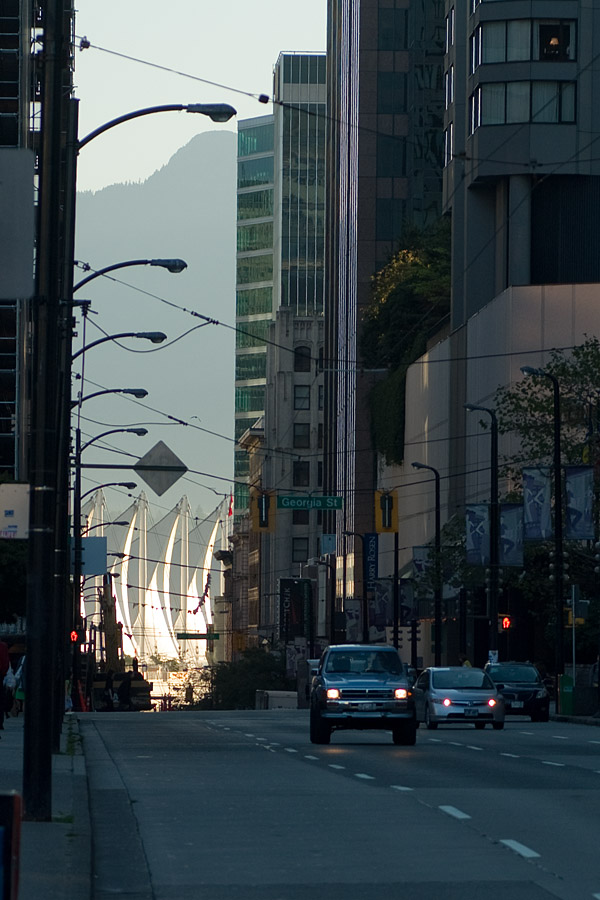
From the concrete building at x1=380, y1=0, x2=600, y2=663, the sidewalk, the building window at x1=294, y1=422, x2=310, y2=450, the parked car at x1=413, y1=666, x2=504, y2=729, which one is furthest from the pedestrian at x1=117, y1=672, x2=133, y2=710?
the building window at x1=294, y1=422, x2=310, y2=450

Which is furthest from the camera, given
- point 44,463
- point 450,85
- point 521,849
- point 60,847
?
point 450,85

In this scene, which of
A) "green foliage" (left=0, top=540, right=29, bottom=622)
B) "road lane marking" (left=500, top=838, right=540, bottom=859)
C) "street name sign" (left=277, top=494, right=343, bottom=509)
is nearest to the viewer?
"road lane marking" (left=500, top=838, right=540, bottom=859)

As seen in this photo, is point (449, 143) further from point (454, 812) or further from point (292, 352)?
point (292, 352)

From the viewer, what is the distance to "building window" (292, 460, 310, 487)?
17438 cm

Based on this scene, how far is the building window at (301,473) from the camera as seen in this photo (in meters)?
174

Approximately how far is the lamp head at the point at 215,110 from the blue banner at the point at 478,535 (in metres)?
37.6

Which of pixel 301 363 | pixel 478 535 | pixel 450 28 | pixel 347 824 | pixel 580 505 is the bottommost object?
pixel 347 824

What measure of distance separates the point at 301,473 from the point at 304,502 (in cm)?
10863

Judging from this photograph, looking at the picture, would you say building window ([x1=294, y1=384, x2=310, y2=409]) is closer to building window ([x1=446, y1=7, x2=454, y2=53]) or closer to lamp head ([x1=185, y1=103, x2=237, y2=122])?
building window ([x1=446, y1=7, x2=454, y2=53])

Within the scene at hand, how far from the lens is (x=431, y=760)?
28203mm

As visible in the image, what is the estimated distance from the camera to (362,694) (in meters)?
33.6

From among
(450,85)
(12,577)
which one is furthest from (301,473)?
(12,577)

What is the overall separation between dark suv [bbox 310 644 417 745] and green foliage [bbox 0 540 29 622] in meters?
32.9

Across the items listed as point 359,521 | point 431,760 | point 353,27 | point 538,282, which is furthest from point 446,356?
point 431,760
